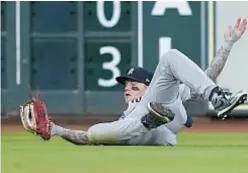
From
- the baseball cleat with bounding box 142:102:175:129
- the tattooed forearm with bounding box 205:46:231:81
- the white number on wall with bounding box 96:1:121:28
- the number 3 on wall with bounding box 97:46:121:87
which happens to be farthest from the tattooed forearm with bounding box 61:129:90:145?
the white number on wall with bounding box 96:1:121:28

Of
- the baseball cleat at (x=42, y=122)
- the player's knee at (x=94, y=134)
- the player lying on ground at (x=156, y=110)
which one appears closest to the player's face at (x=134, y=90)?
the player lying on ground at (x=156, y=110)

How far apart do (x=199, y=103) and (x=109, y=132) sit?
189 inches

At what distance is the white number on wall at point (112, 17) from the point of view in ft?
35.5

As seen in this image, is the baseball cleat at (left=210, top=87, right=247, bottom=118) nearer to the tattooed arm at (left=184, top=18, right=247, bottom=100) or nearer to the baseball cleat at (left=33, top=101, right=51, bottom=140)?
the tattooed arm at (left=184, top=18, right=247, bottom=100)

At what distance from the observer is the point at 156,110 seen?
18.7 ft

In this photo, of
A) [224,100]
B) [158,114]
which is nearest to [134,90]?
[158,114]

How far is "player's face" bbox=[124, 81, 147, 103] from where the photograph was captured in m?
6.18

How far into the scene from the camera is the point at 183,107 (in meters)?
6.17

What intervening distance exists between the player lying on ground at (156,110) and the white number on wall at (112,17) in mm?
4532

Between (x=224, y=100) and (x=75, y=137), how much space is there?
1259 mm

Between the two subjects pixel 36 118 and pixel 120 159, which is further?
pixel 36 118

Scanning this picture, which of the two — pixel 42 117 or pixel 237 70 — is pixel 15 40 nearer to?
pixel 237 70

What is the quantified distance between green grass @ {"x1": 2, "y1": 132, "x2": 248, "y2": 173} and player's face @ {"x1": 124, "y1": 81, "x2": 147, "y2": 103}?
30cm

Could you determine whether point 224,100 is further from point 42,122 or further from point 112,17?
point 112,17
